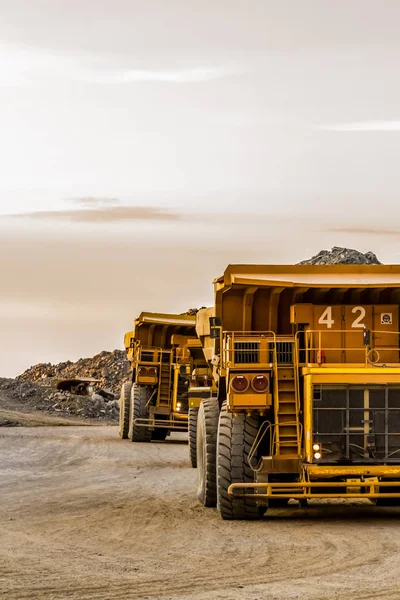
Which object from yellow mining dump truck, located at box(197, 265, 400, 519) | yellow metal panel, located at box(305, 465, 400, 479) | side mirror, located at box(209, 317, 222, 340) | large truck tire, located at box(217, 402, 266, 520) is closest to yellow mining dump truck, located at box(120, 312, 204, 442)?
side mirror, located at box(209, 317, 222, 340)

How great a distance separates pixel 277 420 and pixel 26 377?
7548 cm

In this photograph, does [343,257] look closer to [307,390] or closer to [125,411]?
[125,411]

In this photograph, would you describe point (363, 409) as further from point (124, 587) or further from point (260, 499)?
point (124, 587)

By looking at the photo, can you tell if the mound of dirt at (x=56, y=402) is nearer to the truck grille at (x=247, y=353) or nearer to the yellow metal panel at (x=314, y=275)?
the yellow metal panel at (x=314, y=275)

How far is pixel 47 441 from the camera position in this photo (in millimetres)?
35125

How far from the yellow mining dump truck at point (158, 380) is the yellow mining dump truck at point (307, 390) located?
17753 millimetres

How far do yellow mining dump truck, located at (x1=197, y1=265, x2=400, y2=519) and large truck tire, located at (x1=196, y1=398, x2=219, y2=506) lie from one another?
0.07 ft

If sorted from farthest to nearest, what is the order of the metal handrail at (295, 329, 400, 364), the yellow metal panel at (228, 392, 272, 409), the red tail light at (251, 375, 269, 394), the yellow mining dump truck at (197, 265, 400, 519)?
the metal handrail at (295, 329, 400, 364), the red tail light at (251, 375, 269, 394), the yellow metal panel at (228, 392, 272, 409), the yellow mining dump truck at (197, 265, 400, 519)

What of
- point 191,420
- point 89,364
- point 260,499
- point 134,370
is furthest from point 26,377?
point 260,499

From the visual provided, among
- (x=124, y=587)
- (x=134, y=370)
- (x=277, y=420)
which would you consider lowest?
(x=124, y=587)

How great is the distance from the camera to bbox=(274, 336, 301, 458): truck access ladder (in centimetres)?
1509

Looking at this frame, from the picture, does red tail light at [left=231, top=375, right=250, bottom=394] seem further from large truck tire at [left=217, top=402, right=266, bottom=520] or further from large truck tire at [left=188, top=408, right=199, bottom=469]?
large truck tire at [left=188, top=408, right=199, bottom=469]

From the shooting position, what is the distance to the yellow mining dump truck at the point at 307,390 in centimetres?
1486

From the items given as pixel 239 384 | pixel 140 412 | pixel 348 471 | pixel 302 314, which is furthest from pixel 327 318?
Answer: pixel 140 412
